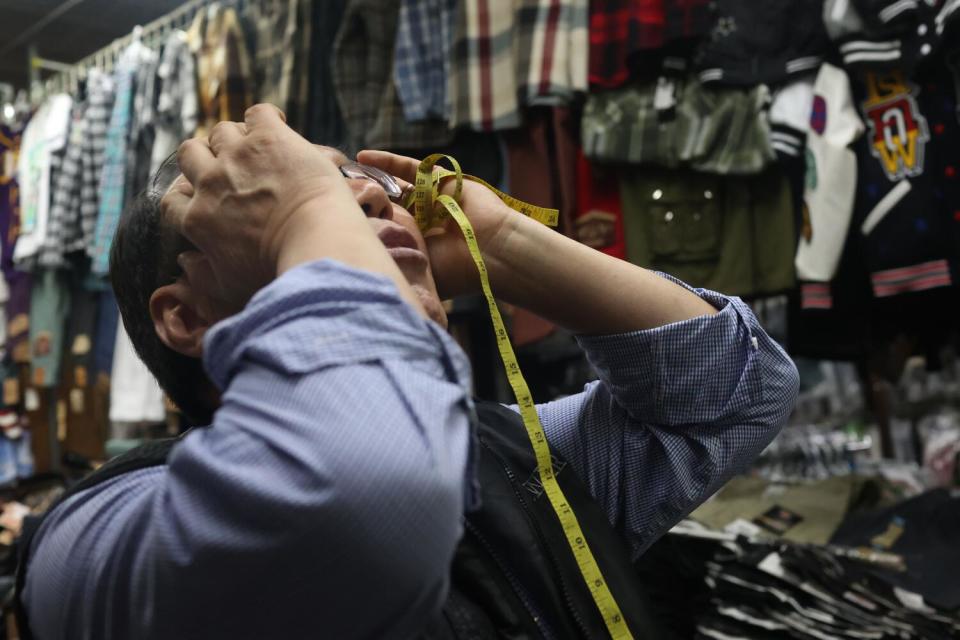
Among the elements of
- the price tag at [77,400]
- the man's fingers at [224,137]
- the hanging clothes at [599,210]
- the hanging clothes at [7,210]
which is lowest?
the price tag at [77,400]

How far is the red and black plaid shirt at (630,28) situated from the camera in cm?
257

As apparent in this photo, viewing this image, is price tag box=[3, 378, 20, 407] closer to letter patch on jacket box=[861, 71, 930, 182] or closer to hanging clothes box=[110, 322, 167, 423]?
hanging clothes box=[110, 322, 167, 423]

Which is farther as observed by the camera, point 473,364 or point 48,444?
point 48,444

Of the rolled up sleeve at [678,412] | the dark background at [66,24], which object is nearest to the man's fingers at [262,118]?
the rolled up sleeve at [678,412]

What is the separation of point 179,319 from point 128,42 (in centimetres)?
391

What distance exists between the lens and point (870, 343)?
2707 millimetres

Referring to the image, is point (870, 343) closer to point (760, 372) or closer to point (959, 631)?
point (959, 631)

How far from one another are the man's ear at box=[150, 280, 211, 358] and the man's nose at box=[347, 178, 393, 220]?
8.3 inches

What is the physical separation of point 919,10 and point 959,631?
4.68ft

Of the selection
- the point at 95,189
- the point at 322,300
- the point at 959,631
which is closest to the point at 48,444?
the point at 95,189

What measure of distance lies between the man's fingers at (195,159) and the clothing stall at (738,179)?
3.49 ft

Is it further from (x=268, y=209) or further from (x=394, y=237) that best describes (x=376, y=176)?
(x=268, y=209)

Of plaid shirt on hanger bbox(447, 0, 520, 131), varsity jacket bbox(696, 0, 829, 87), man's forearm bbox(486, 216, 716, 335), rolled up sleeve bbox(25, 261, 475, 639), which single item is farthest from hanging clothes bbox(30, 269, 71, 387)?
rolled up sleeve bbox(25, 261, 475, 639)

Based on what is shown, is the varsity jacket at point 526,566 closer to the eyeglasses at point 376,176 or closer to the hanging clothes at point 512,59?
the eyeglasses at point 376,176
